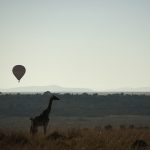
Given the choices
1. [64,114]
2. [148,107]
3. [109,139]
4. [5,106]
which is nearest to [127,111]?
[148,107]

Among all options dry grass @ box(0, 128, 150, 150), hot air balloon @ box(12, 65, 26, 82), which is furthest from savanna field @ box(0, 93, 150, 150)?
hot air balloon @ box(12, 65, 26, 82)

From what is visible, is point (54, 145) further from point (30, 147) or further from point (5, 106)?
point (5, 106)

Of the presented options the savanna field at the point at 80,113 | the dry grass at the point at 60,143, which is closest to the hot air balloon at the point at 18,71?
the savanna field at the point at 80,113

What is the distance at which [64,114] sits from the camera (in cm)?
6450

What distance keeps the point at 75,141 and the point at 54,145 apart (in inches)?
65.3

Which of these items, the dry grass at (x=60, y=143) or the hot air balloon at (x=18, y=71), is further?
the hot air balloon at (x=18, y=71)

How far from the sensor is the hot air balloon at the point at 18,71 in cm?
5332

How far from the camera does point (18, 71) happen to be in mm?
54250

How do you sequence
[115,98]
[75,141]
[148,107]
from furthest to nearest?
1. [115,98]
2. [148,107]
3. [75,141]

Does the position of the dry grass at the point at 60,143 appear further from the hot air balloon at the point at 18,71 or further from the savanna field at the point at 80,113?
the hot air balloon at the point at 18,71

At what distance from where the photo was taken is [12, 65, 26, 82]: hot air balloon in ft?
175

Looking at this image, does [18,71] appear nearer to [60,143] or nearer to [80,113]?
[80,113]

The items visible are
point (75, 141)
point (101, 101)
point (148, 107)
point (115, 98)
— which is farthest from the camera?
point (115, 98)

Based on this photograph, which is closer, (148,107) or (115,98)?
(148,107)
